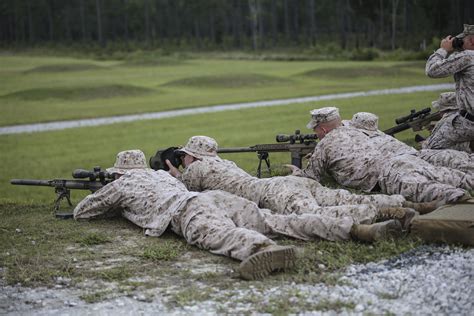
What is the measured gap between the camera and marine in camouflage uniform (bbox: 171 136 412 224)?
264 inches

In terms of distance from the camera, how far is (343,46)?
5900cm

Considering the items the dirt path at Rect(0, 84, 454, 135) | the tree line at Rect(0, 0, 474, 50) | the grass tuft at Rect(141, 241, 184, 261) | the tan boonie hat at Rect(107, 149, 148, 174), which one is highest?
the tree line at Rect(0, 0, 474, 50)

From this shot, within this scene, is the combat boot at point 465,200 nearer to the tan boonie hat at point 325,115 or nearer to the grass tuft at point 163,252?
the tan boonie hat at point 325,115

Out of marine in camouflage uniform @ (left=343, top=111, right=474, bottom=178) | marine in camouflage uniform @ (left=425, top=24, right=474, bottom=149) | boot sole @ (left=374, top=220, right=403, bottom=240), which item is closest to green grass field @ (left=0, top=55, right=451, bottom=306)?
boot sole @ (left=374, top=220, right=403, bottom=240)

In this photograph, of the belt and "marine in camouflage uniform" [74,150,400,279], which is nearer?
"marine in camouflage uniform" [74,150,400,279]

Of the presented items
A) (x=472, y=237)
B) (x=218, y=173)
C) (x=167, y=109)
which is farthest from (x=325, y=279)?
(x=167, y=109)

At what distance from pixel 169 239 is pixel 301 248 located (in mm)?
1404

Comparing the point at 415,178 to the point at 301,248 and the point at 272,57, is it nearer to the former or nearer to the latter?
the point at 301,248

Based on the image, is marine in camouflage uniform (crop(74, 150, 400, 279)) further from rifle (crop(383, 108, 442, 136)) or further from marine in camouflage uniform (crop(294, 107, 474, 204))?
rifle (crop(383, 108, 442, 136))

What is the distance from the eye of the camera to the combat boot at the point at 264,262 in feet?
17.7

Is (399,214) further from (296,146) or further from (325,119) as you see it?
(296,146)

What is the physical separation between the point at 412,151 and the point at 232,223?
3.36 metres

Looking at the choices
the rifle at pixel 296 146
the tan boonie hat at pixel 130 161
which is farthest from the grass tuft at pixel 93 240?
the rifle at pixel 296 146

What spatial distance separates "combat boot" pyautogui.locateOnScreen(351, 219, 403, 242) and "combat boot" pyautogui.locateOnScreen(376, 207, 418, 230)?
0.69ft
